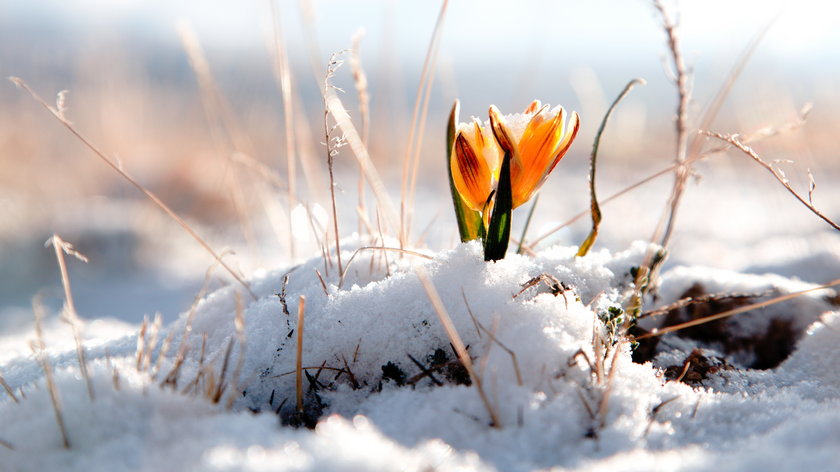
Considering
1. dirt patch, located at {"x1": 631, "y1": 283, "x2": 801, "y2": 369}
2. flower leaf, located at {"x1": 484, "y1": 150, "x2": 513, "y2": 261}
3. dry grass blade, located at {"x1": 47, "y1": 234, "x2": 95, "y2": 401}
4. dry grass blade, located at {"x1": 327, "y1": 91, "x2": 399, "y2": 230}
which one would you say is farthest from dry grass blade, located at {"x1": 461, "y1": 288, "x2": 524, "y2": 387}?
dirt patch, located at {"x1": 631, "y1": 283, "x2": 801, "y2": 369}

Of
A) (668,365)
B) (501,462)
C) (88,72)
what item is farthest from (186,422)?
(88,72)

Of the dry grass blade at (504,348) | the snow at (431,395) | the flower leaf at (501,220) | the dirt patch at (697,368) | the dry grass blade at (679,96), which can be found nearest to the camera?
the snow at (431,395)

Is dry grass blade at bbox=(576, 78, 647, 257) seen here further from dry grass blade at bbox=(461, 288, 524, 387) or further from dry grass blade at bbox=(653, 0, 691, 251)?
dry grass blade at bbox=(461, 288, 524, 387)

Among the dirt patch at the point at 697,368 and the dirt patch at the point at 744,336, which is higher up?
the dirt patch at the point at 744,336

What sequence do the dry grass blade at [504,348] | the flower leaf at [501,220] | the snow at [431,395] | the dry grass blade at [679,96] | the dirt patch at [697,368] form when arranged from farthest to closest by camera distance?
the dry grass blade at [679,96] < the dirt patch at [697,368] < the flower leaf at [501,220] < the dry grass blade at [504,348] < the snow at [431,395]

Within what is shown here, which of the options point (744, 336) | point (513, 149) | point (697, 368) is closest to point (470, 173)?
point (513, 149)

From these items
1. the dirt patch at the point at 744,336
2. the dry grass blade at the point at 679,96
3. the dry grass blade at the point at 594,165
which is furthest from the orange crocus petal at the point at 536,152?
the dirt patch at the point at 744,336

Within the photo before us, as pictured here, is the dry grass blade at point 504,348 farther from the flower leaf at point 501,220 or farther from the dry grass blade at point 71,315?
the dry grass blade at point 71,315
